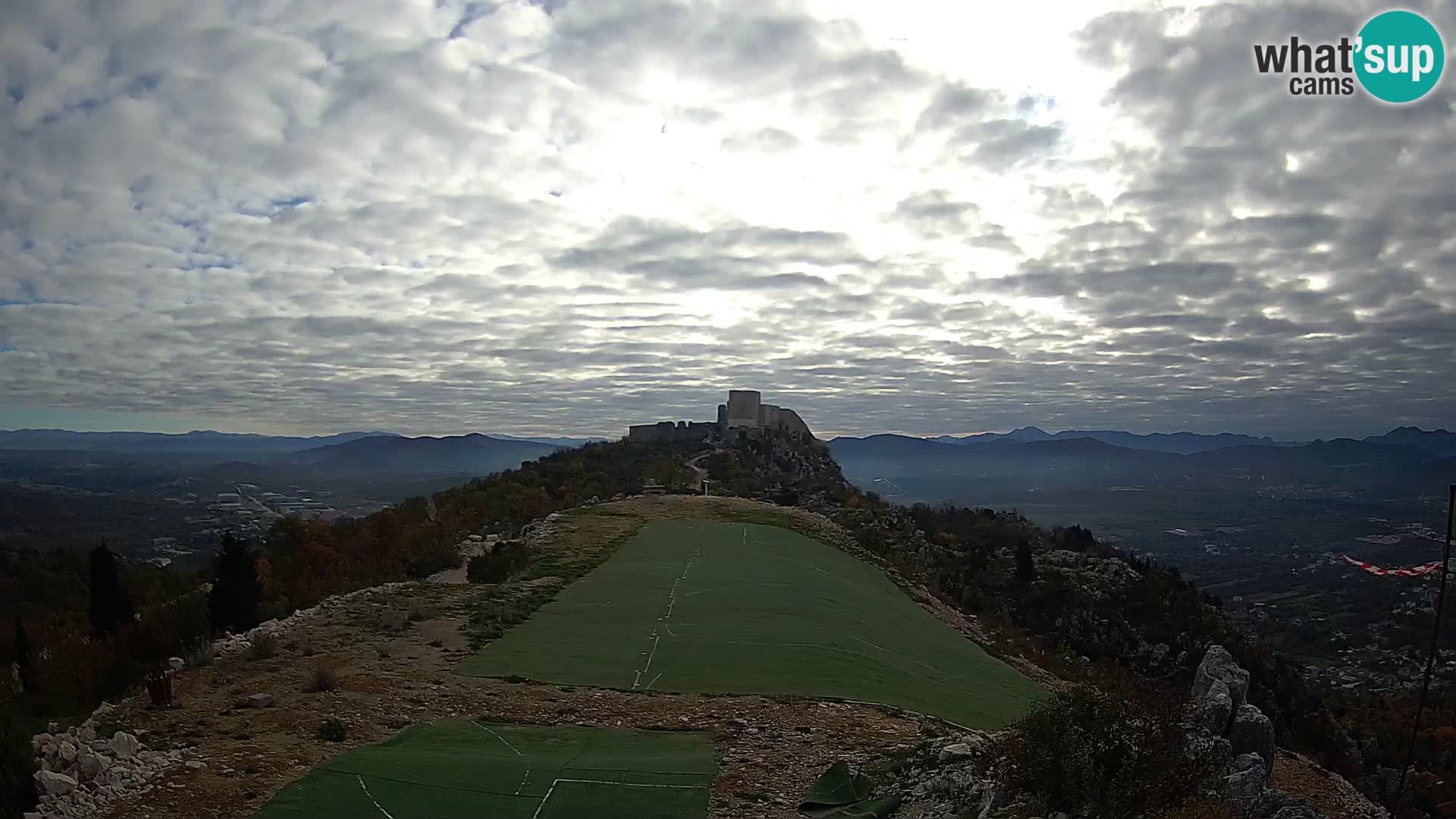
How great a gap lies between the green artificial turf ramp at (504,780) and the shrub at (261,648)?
461 cm

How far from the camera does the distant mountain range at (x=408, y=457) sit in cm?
16900

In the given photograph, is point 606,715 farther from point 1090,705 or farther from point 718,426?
point 718,426

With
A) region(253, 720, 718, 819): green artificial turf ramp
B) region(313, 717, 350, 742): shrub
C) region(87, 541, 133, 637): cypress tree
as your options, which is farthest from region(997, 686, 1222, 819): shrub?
region(87, 541, 133, 637): cypress tree

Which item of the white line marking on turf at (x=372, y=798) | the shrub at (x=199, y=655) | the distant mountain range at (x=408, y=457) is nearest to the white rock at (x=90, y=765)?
the white line marking on turf at (x=372, y=798)

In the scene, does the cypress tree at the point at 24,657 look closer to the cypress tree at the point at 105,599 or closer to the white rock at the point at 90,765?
the cypress tree at the point at 105,599

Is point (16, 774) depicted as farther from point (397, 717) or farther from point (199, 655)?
point (199, 655)

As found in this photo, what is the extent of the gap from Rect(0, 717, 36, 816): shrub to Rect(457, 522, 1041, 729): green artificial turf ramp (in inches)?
253

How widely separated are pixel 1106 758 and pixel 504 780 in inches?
226

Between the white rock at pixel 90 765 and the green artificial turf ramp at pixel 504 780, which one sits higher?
the white rock at pixel 90 765

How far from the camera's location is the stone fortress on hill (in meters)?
89.8

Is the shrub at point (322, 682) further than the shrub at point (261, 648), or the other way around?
the shrub at point (261, 648)

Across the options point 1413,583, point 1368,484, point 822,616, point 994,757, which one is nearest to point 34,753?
point 994,757

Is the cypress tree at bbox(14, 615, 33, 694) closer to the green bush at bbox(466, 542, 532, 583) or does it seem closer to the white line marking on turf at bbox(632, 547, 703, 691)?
the white line marking on turf at bbox(632, 547, 703, 691)

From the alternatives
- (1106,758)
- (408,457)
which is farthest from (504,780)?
(408,457)
